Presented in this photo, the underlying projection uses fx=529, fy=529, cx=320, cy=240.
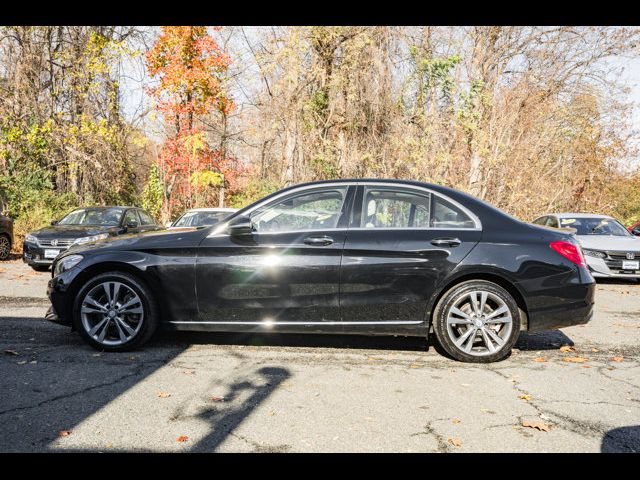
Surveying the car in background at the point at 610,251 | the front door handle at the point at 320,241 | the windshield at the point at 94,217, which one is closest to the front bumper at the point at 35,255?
the windshield at the point at 94,217

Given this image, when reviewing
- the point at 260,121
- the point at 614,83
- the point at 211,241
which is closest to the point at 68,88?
the point at 260,121

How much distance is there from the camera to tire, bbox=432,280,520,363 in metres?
5.02

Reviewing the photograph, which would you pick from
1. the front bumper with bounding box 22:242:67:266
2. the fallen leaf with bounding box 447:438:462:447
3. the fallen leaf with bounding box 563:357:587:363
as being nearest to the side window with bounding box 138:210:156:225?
the front bumper with bounding box 22:242:67:266

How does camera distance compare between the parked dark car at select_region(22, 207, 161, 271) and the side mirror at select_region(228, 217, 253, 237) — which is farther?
the parked dark car at select_region(22, 207, 161, 271)

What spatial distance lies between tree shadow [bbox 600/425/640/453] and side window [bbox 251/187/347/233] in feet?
9.37

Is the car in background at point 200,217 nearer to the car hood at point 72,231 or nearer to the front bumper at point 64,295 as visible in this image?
the car hood at point 72,231

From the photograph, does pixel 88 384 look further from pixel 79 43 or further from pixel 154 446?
pixel 79 43

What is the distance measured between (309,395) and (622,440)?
6.92 ft

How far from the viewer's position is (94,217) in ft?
41.9

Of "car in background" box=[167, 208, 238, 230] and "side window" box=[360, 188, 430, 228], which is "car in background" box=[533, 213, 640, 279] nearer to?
"side window" box=[360, 188, 430, 228]

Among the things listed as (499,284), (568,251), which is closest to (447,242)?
(499,284)

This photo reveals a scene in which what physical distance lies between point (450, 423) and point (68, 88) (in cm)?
2191

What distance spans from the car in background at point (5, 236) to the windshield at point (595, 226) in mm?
14222

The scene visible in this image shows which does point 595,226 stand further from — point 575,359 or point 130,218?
point 130,218
